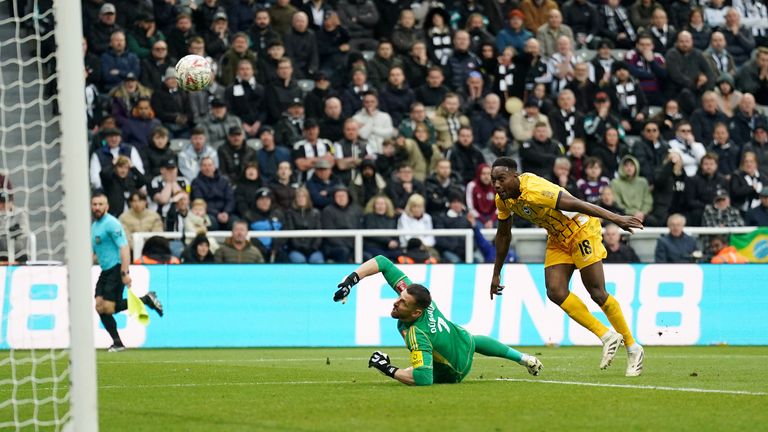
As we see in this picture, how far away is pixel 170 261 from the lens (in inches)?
778

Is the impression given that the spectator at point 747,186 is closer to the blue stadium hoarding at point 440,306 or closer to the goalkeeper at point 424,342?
the blue stadium hoarding at point 440,306

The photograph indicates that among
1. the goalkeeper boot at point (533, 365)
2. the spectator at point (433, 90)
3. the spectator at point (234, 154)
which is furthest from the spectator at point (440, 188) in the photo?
the goalkeeper boot at point (533, 365)

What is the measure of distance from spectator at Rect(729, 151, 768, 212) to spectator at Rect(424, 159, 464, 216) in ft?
15.5

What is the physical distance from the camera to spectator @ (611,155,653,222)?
72.2ft

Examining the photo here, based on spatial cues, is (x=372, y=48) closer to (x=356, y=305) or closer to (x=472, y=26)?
(x=472, y=26)

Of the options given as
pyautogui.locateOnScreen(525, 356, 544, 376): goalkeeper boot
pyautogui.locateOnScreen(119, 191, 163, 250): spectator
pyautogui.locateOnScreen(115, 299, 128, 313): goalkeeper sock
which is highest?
pyautogui.locateOnScreen(119, 191, 163, 250): spectator

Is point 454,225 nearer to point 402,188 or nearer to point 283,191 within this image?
point 402,188

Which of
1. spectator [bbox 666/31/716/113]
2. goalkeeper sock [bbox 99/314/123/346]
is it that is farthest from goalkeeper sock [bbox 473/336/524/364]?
spectator [bbox 666/31/716/113]

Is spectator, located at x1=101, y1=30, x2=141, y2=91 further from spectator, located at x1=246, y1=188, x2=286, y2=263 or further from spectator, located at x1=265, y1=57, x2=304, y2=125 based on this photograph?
spectator, located at x1=246, y1=188, x2=286, y2=263

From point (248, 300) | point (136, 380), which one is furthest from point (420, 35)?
point (136, 380)

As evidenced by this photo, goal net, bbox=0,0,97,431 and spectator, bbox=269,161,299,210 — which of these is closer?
goal net, bbox=0,0,97,431

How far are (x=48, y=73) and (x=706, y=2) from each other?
13733 mm

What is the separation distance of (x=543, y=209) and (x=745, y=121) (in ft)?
42.7

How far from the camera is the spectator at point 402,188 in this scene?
21719 millimetres
